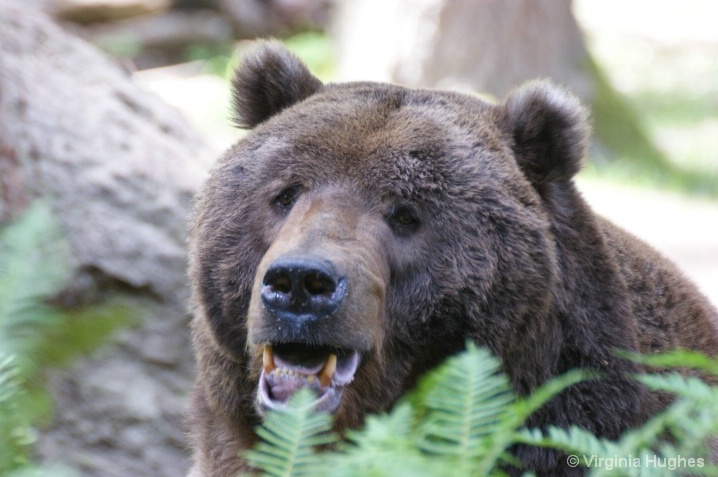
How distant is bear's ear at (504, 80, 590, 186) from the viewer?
4.63m

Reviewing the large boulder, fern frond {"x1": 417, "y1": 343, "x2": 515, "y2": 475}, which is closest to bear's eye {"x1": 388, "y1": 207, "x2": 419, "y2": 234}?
fern frond {"x1": 417, "y1": 343, "x2": 515, "y2": 475}

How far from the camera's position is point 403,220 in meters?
4.38

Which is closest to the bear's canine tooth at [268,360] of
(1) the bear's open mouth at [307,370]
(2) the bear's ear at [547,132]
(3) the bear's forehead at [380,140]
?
(1) the bear's open mouth at [307,370]

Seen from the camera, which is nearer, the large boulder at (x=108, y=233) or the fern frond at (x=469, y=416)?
the fern frond at (x=469, y=416)

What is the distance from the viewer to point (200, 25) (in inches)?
795

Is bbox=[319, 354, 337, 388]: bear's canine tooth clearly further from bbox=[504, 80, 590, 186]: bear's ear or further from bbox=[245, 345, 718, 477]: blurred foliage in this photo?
bbox=[245, 345, 718, 477]: blurred foliage

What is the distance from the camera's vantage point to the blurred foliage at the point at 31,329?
7.54 feet

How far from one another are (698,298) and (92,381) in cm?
384

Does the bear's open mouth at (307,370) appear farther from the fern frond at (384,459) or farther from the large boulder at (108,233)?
the large boulder at (108,233)

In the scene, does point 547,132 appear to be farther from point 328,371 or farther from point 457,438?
point 457,438

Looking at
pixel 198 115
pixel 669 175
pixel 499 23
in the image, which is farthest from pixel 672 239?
pixel 198 115

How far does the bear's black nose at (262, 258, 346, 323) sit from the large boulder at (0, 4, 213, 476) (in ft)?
8.80

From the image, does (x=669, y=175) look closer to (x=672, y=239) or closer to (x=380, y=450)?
(x=672, y=239)

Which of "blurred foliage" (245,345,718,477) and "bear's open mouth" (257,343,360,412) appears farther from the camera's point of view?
"bear's open mouth" (257,343,360,412)
